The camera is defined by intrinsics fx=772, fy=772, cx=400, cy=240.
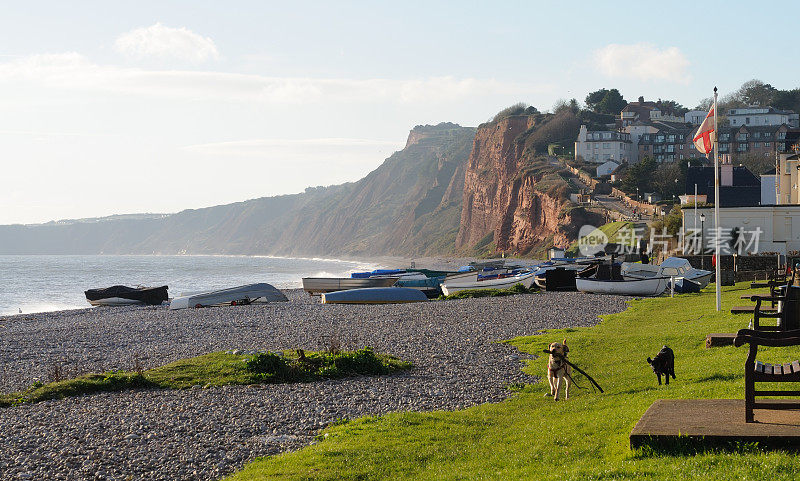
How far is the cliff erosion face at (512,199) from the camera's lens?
106 m

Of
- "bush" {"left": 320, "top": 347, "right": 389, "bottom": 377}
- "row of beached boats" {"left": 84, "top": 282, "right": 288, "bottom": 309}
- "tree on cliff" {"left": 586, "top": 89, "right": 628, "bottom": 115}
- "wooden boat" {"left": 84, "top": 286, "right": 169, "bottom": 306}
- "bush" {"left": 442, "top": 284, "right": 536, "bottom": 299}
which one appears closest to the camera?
"bush" {"left": 320, "top": 347, "right": 389, "bottom": 377}

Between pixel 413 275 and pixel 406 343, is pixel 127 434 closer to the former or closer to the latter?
pixel 406 343

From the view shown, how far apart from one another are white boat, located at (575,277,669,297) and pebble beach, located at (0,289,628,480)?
27.0 ft

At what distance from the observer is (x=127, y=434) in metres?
11.5

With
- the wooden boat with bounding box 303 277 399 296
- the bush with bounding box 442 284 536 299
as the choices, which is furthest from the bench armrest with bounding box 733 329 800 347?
the wooden boat with bounding box 303 277 399 296

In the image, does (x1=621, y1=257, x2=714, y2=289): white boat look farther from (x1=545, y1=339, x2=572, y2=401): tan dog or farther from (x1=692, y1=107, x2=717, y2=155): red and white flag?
(x1=545, y1=339, x2=572, y2=401): tan dog

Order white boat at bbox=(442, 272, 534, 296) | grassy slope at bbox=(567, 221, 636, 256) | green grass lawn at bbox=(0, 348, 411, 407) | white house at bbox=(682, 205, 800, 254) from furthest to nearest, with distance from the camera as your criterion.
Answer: grassy slope at bbox=(567, 221, 636, 256)
white house at bbox=(682, 205, 800, 254)
white boat at bbox=(442, 272, 534, 296)
green grass lawn at bbox=(0, 348, 411, 407)

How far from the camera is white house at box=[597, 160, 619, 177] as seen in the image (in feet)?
384

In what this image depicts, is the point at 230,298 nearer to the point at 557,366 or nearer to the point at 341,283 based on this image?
the point at 341,283

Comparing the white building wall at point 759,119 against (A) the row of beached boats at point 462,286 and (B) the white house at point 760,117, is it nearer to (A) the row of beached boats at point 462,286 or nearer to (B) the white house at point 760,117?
(B) the white house at point 760,117

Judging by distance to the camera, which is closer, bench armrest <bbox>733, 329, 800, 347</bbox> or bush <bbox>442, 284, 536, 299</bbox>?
bench armrest <bbox>733, 329, 800, 347</bbox>

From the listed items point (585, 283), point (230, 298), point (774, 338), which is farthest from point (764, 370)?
point (230, 298)

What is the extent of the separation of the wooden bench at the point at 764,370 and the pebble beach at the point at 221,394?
599cm

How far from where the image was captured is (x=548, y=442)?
914cm
